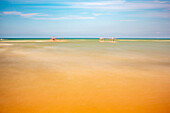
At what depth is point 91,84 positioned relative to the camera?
4.82m

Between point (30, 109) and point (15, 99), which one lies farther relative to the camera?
point (15, 99)

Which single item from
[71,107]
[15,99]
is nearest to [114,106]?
[71,107]

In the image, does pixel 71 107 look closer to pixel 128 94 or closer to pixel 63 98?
pixel 63 98

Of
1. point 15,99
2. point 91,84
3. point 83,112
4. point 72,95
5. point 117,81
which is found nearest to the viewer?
point 83,112

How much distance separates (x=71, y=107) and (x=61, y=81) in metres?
1.95

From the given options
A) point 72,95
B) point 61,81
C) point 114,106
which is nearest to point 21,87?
point 61,81

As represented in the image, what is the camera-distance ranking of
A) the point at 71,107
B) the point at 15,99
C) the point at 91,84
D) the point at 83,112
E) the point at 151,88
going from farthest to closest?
1. the point at 91,84
2. the point at 151,88
3. the point at 15,99
4. the point at 71,107
5. the point at 83,112

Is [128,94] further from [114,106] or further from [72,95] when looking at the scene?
[72,95]

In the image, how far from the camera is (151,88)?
440cm

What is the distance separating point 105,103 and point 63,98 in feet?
3.32

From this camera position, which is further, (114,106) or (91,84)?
(91,84)

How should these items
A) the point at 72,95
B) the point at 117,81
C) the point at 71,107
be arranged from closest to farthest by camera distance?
the point at 71,107 < the point at 72,95 < the point at 117,81

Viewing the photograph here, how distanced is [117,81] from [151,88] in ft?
3.60

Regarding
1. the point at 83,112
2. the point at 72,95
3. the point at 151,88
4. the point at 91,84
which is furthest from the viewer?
the point at 91,84
